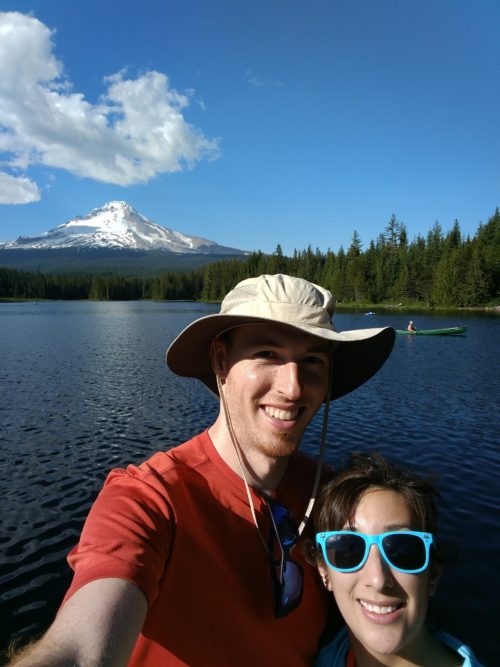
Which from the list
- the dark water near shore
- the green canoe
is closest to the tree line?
the green canoe

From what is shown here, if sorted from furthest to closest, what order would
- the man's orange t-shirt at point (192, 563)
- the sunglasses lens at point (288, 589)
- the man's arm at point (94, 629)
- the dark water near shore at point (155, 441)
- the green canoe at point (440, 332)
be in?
the green canoe at point (440, 332) → the dark water near shore at point (155, 441) → the sunglasses lens at point (288, 589) → the man's orange t-shirt at point (192, 563) → the man's arm at point (94, 629)

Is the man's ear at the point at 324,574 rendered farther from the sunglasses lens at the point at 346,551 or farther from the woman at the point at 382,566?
the sunglasses lens at the point at 346,551

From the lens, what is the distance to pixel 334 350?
315 centimetres

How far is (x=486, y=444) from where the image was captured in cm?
1523

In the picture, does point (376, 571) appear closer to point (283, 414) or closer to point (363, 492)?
point (363, 492)

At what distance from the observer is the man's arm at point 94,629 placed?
1.48m

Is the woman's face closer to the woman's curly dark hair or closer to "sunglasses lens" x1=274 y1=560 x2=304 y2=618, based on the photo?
the woman's curly dark hair

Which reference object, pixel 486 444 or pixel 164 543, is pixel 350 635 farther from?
pixel 486 444

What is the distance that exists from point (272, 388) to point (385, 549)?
3.73ft

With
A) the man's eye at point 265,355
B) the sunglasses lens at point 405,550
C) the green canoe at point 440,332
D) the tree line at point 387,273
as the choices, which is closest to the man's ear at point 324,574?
the sunglasses lens at point 405,550

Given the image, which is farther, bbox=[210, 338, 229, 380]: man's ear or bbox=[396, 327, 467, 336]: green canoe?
bbox=[396, 327, 467, 336]: green canoe

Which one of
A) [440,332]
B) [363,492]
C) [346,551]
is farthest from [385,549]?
[440,332]

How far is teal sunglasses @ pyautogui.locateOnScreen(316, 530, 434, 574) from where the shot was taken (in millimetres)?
2439

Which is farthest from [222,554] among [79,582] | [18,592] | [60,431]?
[60,431]
